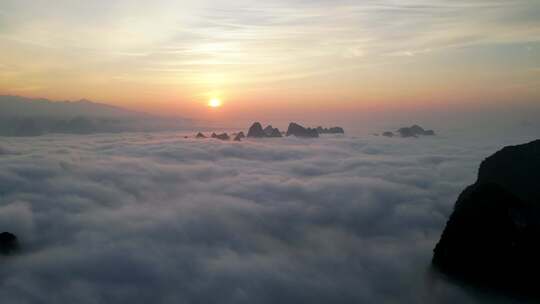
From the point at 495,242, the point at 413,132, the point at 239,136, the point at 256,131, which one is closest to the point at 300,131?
the point at 256,131

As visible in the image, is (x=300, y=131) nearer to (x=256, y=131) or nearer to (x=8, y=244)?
(x=256, y=131)

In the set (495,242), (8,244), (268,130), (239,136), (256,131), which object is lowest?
(8,244)

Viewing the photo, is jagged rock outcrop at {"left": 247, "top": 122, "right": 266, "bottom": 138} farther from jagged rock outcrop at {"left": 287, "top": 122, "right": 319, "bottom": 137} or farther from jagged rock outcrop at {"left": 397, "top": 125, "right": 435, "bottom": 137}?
jagged rock outcrop at {"left": 397, "top": 125, "right": 435, "bottom": 137}

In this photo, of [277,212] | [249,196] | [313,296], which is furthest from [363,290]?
[249,196]

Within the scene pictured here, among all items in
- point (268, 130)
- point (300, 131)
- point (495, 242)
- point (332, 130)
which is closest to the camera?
point (495, 242)

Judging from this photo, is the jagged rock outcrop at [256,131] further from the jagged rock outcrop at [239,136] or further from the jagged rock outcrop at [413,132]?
the jagged rock outcrop at [413,132]

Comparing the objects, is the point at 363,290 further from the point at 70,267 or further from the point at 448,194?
the point at 448,194

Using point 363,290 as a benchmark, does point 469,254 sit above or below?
above
